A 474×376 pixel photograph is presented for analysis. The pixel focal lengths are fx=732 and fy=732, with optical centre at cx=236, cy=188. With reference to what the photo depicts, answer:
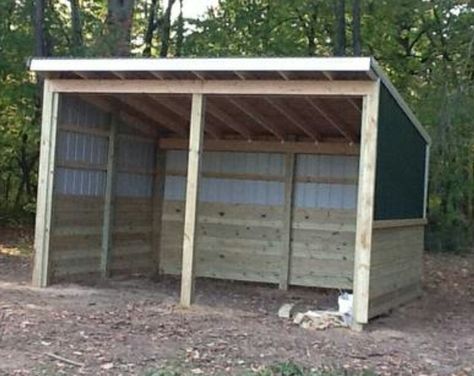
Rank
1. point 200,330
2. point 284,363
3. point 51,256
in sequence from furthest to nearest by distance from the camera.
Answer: point 51,256, point 200,330, point 284,363

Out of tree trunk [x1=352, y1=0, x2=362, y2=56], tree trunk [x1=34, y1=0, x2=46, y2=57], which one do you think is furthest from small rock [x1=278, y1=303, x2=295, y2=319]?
tree trunk [x1=34, y1=0, x2=46, y2=57]

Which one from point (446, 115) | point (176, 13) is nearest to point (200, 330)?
point (446, 115)

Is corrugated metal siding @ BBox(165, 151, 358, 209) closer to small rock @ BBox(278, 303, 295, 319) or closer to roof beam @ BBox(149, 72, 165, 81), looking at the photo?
small rock @ BBox(278, 303, 295, 319)

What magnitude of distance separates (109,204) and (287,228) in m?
2.49

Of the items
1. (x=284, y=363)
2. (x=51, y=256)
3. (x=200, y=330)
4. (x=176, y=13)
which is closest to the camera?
(x=284, y=363)

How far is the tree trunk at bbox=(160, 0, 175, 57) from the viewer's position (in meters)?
16.0

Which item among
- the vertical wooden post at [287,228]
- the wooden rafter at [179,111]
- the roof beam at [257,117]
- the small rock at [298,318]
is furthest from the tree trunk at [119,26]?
the small rock at [298,318]

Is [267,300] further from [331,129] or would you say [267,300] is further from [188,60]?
[188,60]

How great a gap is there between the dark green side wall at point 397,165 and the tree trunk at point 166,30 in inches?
308

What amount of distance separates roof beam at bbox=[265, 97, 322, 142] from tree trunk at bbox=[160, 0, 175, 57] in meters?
6.76

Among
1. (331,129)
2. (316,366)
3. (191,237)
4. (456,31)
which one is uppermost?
(456,31)

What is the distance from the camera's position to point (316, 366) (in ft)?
18.6

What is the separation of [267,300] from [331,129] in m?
2.48

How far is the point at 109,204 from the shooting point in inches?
389
